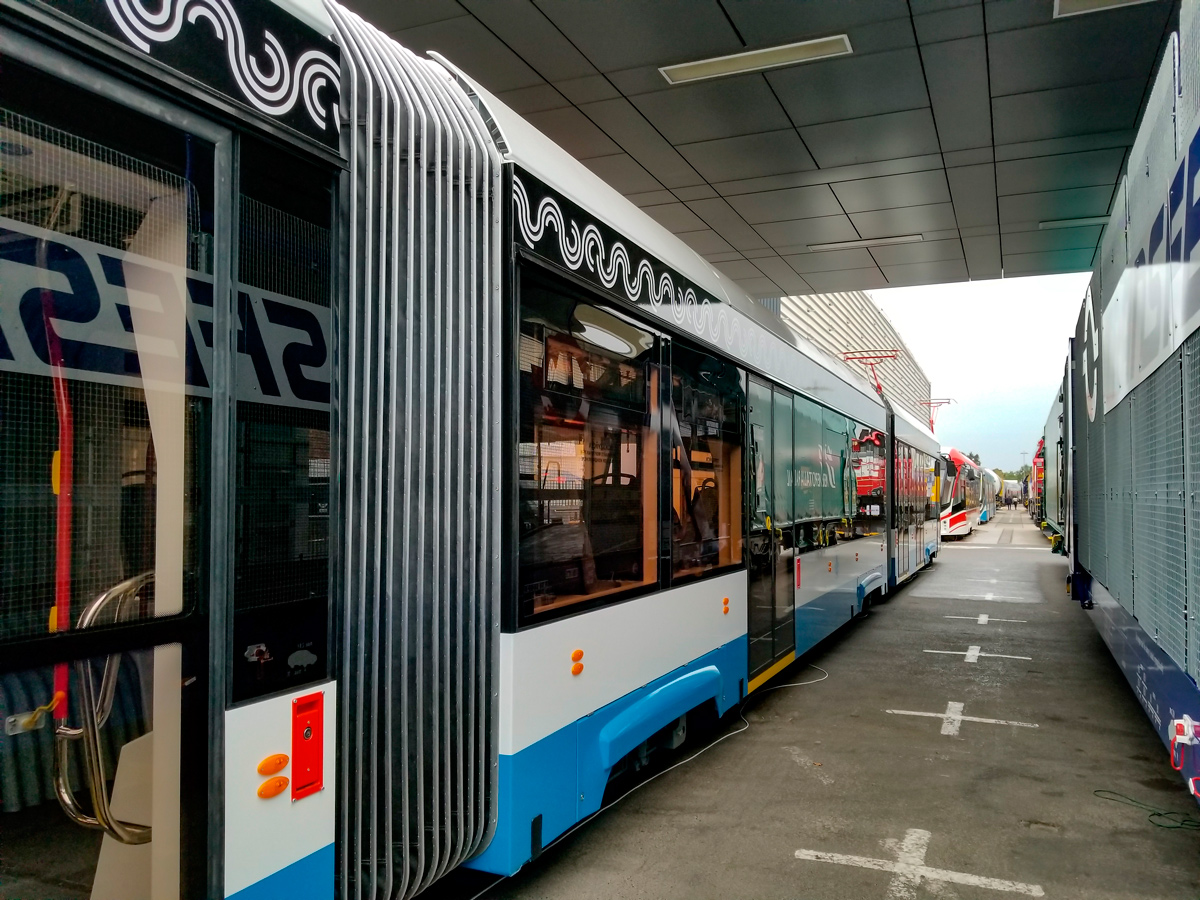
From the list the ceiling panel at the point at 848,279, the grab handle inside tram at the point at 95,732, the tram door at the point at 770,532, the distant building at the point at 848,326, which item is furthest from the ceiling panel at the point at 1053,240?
the grab handle inside tram at the point at 95,732

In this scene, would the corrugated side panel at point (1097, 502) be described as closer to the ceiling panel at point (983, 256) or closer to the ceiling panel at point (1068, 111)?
the ceiling panel at point (1068, 111)

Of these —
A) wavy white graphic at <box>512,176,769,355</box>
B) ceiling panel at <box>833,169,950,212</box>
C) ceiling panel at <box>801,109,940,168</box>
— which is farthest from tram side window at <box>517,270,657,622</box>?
ceiling panel at <box>833,169,950,212</box>

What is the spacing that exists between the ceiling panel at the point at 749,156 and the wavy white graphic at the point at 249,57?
20.5 ft

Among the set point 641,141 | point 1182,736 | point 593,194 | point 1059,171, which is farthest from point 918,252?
point 1182,736

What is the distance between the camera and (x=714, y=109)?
7.79m

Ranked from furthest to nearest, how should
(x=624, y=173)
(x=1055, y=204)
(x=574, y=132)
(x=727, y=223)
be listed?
(x=727, y=223)
(x=1055, y=204)
(x=624, y=173)
(x=574, y=132)

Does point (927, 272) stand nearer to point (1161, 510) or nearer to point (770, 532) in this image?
point (770, 532)

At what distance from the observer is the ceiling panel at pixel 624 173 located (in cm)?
901

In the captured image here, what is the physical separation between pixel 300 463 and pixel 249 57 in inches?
43.7

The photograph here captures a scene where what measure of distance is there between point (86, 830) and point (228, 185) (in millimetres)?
1631

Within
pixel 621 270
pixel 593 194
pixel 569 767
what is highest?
pixel 593 194

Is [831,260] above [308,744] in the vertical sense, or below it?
above

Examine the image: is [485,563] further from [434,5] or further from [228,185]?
[434,5]

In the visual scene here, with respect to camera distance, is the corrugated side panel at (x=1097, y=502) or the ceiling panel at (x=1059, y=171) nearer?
the corrugated side panel at (x=1097, y=502)
